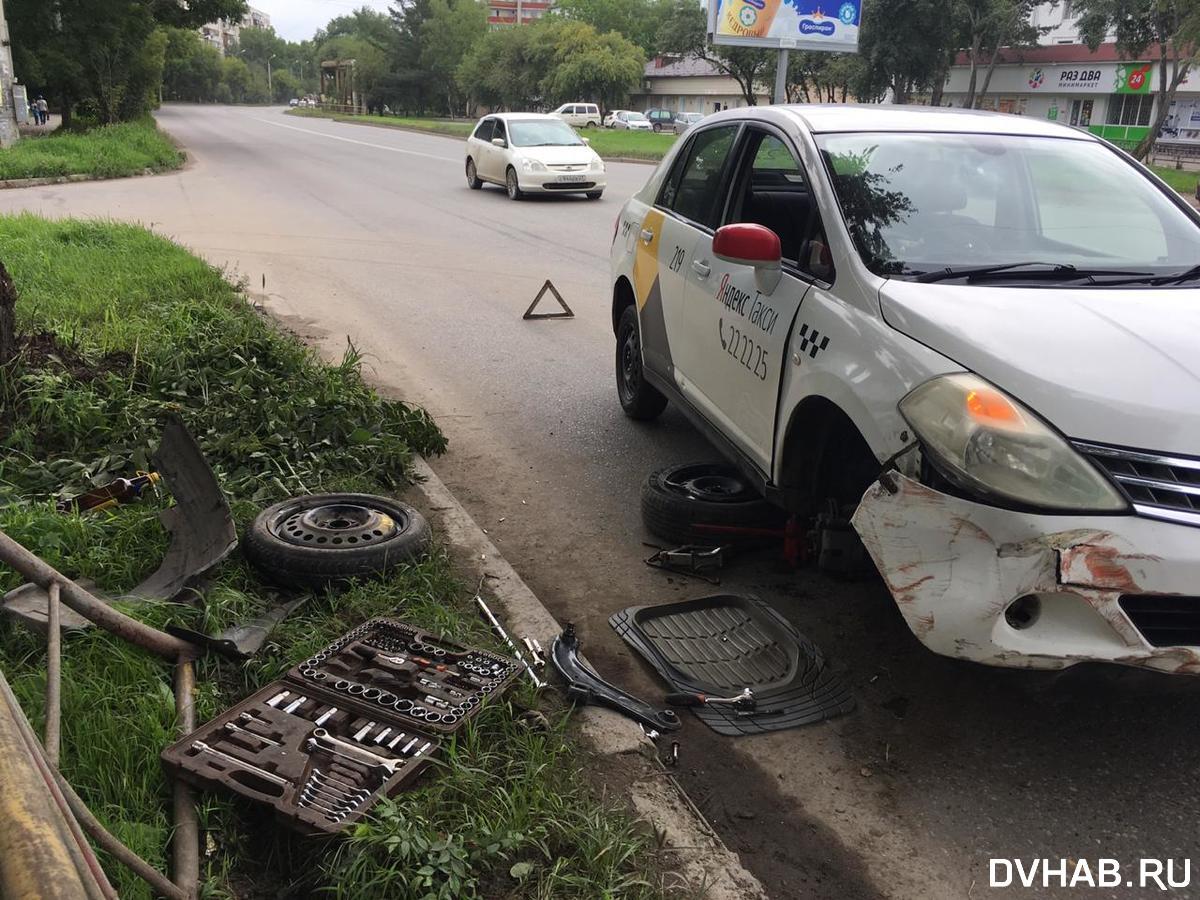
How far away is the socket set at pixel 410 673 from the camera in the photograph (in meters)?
3.04

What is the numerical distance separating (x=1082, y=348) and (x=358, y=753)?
92.1 inches

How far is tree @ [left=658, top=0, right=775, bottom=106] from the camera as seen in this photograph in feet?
195

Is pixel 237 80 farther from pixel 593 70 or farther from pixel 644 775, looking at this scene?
pixel 644 775

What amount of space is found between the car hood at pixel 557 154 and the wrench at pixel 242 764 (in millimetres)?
16919

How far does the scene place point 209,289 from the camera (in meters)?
8.31

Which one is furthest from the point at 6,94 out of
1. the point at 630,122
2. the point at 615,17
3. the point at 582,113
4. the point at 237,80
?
the point at 237,80

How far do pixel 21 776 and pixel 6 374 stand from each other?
3.99 meters

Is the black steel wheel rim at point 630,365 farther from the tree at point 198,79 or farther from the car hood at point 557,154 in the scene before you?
the tree at point 198,79

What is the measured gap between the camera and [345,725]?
9.72 ft

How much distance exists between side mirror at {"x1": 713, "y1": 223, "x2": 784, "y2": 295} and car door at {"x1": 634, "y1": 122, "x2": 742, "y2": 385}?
0.90m

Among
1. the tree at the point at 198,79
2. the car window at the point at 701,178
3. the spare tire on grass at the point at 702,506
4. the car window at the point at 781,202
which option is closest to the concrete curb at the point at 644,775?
the spare tire on grass at the point at 702,506

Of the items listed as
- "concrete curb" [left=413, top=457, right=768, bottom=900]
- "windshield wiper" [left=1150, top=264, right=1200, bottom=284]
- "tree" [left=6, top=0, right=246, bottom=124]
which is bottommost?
"concrete curb" [left=413, top=457, right=768, bottom=900]

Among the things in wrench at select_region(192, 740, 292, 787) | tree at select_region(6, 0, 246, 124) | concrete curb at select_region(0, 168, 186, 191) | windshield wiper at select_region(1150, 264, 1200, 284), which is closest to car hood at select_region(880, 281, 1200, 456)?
windshield wiper at select_region(1150, 264, 1200, 284)

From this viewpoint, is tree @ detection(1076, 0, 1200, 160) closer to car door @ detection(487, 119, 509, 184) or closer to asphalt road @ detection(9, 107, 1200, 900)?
car door @ detection(487, 119, 509, 184)
